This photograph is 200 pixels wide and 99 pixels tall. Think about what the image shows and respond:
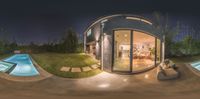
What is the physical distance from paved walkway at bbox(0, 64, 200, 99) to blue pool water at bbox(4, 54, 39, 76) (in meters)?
0.23

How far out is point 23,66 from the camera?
6.78 meters

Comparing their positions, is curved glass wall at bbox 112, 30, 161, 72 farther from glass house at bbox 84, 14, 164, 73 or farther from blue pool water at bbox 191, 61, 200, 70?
blue pool water at bbox 191, 61, 200, 70

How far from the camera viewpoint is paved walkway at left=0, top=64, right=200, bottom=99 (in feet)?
21.9

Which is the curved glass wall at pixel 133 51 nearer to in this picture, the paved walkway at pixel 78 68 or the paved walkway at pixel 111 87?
the paved walkway at pixel 111 87

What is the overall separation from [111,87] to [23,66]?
207 cm

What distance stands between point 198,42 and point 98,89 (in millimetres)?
2575

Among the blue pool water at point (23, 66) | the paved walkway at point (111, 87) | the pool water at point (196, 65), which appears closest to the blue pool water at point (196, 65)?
the pool water at point (196, 65)

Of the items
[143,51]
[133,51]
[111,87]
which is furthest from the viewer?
[133,51]

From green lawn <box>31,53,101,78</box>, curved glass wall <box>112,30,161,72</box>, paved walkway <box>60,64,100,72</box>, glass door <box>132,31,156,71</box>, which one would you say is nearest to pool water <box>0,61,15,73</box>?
green lawn <box>31,53,101,78</box>

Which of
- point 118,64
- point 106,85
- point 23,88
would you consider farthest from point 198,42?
point 23,88

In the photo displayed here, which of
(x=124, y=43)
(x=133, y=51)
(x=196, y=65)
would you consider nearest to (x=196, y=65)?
(x=196, y=65)

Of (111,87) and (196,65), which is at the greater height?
(196,65)

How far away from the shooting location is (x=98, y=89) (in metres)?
6.74

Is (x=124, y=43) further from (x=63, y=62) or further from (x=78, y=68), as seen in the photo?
(x=63, y=62)
